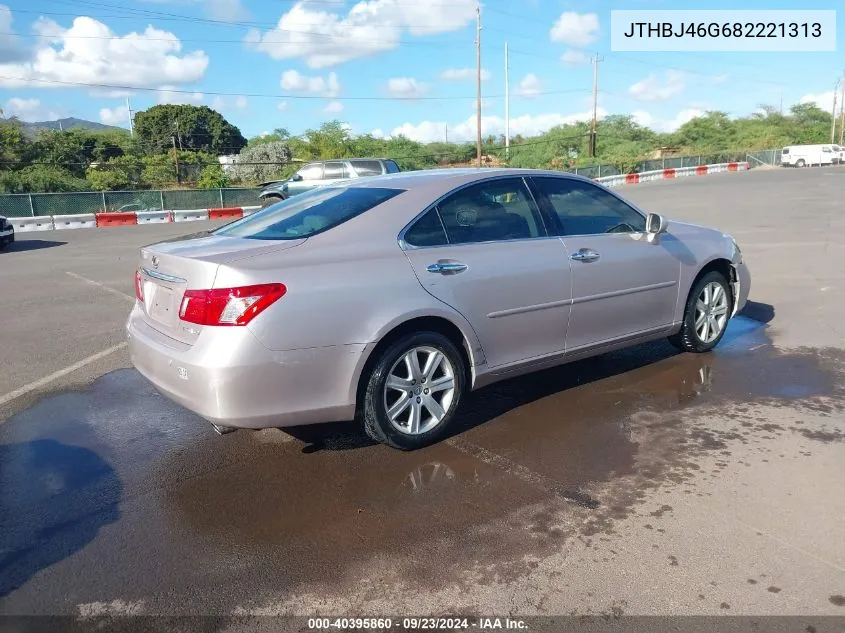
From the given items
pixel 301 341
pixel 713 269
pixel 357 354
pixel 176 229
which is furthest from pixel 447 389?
pixel 176 229

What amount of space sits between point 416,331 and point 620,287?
1.80m

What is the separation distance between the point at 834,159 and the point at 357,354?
62623 millimetres

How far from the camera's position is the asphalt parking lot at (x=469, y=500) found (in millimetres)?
2818

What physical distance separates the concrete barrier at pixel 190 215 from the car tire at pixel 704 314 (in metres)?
22.8

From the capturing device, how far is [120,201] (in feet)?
84.8

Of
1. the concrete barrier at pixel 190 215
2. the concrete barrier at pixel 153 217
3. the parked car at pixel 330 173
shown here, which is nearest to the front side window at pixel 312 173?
the parked car at pixel 330 173

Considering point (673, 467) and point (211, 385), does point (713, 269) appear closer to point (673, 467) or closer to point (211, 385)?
point (673, 467)

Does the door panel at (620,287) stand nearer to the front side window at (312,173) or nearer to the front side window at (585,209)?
the front side window at (585,209)

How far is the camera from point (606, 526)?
3273 mm

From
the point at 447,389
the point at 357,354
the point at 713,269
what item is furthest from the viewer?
the point at 713,269

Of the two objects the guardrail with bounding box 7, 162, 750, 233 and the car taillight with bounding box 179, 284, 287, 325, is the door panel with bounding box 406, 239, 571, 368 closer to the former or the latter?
the car taillight with bounding box 179, 284, 287, 325

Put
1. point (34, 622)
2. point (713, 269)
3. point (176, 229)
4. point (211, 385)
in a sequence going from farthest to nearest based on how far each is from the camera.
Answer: point (176, 229) < point (713, 269) < point (211, 385) < point (34, 622)

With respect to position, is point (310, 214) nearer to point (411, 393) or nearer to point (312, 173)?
point (411, 393)

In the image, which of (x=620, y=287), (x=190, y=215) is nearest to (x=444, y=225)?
(x=620, y=287)
